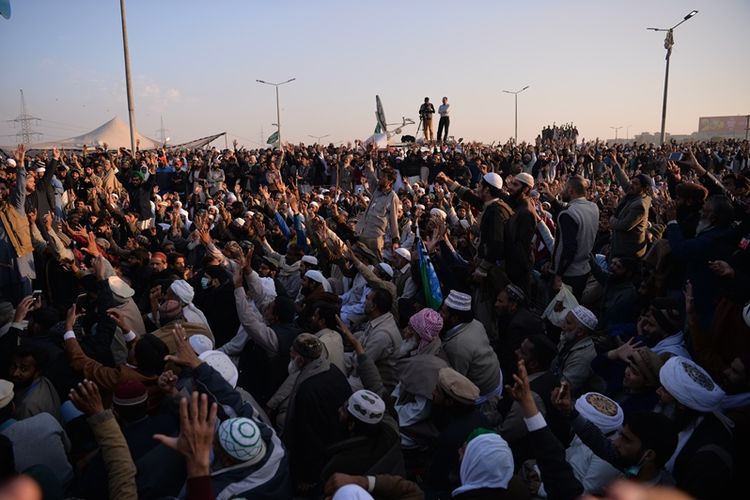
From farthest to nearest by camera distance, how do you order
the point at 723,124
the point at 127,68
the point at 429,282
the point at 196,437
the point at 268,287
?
the point at 723,124 < the point at 127,68 < the point at 429,282 < the point at 268,287 < the point at 196,437

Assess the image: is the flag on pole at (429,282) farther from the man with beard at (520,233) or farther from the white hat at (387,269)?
the man with beard at (520,233)

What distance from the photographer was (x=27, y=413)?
3633 millimetres

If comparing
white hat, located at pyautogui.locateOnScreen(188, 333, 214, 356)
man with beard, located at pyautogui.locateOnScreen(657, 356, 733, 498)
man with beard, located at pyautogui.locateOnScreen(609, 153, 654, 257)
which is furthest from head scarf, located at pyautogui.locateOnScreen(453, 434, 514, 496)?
man with beard, located at pyautogui.locateOnScreen(609, 153, 654, 257)

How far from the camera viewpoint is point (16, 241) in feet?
24.2

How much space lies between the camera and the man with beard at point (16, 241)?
733 centimetres

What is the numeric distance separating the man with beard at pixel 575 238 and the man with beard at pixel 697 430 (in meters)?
3.06

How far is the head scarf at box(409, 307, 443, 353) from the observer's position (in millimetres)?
4598

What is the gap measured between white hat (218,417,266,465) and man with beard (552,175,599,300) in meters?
4.25

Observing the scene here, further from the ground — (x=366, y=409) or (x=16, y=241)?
(x=16, y=241)

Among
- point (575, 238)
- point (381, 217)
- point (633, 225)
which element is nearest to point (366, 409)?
point (575, 238)

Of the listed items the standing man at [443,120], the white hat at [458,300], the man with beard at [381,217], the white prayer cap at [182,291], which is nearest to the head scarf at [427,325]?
the white hat at [458,300]

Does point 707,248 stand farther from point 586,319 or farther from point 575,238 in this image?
Result: point 575,238

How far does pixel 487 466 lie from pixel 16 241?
7.11m

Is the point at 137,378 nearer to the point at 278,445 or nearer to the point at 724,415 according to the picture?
the point at 278,445
